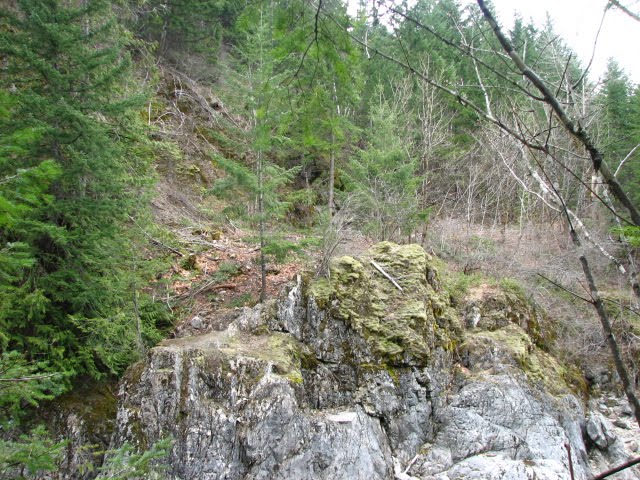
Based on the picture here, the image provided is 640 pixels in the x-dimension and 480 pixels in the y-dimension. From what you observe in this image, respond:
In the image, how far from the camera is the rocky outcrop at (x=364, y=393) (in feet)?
17.5

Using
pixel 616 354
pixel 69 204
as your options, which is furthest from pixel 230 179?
pixel 616 354

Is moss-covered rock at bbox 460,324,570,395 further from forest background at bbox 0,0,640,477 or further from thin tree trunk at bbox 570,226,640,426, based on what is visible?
thin tree trunk at bbox 570,226,640,426

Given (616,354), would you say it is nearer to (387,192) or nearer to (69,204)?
(69,204)

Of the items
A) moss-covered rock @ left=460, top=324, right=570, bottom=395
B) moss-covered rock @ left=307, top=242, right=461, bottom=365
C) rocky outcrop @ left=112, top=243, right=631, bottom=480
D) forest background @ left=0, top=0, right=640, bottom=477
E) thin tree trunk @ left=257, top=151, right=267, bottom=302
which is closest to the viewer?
forest background @ left=0, top=0, right=640, bottom=477

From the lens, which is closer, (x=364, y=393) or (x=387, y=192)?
(x=364, y=393)

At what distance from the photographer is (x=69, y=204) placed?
5.77 metres

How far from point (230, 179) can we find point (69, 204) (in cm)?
306

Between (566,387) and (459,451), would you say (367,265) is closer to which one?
(459,451)

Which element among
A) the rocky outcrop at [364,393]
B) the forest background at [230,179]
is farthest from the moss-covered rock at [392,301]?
the forest background at [230,179]

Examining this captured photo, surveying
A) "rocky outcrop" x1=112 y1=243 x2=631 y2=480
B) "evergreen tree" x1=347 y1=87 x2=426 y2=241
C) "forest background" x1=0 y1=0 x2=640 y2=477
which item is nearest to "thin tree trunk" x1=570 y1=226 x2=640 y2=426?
"forest background" x1=0 y1=0 x2=640 y2=477

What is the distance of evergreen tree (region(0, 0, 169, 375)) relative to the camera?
5.46 metres

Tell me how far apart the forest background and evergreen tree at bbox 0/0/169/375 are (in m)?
0.03

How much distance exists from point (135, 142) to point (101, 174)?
1.40 metres

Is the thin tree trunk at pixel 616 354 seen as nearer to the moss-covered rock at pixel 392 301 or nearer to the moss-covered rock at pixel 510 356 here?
the moss-covered rock at pixel 392 301
